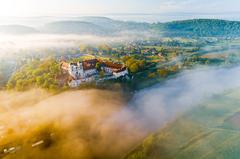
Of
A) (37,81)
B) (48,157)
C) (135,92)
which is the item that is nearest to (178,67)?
(135,92)

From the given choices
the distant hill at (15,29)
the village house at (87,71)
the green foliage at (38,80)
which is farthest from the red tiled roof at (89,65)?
the distant hill at (15,29)

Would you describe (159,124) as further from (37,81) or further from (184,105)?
(37,81)

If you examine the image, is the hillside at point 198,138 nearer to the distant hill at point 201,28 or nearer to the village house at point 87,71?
the village house at point 87,71

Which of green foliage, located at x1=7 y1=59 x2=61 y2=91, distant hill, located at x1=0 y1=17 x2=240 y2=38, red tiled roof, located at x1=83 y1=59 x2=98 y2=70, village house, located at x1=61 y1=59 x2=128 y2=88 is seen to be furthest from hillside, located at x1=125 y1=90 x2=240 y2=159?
distant hill, located at x1=0 y1=17 x2=240 y2=38

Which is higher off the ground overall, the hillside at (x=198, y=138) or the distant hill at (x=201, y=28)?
the distant hill at (x=201, y=28)

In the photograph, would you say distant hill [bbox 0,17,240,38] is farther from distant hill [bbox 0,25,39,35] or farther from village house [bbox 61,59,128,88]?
village house [bbox 61,59,128,88]
